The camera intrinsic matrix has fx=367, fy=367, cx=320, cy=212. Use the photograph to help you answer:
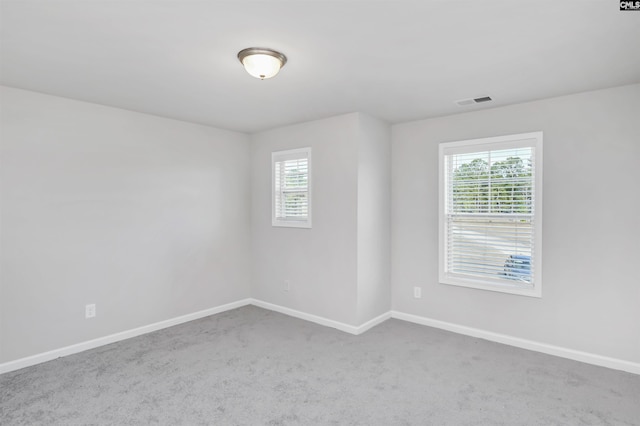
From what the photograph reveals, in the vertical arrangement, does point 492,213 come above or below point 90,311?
above

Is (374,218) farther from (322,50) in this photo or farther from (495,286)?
(322,50)

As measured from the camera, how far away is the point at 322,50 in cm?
242

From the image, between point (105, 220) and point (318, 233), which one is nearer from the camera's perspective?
point (105, 220)

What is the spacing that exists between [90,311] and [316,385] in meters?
2.38

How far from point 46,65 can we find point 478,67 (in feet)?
10.4

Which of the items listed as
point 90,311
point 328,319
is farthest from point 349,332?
point 90,311

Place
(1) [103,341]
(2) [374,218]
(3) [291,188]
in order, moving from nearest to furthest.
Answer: (1) [103,341] < (2) [374,218] < (3) [291,188]

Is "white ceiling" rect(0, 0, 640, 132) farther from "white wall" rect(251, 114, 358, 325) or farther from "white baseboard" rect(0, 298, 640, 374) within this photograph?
"white baseboard" rect(0, 298, 640, 374)

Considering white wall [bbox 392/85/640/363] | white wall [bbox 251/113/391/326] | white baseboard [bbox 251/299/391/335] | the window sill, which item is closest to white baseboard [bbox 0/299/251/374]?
white baseboard [bbox 251/299/391/335]

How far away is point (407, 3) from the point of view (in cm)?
187

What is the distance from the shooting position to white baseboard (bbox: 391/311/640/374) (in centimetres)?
313

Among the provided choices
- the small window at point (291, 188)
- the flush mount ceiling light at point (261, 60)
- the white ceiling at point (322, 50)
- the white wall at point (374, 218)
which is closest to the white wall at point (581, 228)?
the white ceiling at point (322, 50)

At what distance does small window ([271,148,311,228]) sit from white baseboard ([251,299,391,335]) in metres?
1.09

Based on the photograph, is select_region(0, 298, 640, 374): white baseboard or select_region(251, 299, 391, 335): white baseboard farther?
select_region(251, 299, 391, 335): white baseboard
